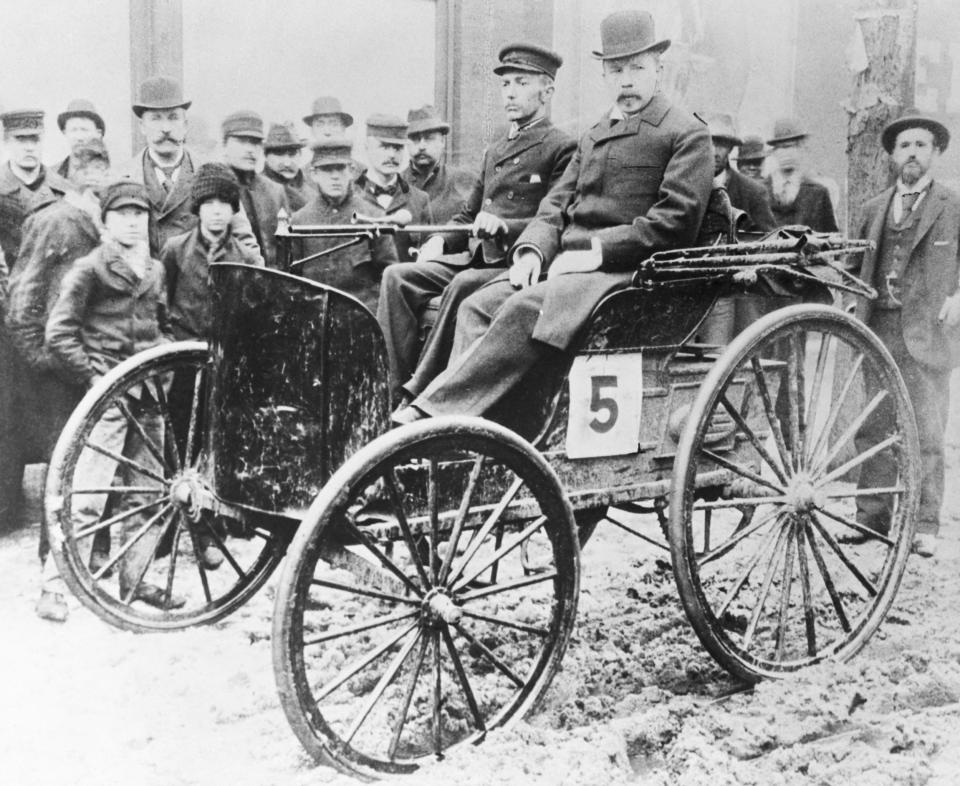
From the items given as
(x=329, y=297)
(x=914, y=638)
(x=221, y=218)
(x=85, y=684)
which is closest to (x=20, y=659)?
(x=85, y=684)

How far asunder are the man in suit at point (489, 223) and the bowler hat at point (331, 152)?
0.74 m

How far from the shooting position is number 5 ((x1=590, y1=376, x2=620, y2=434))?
2.65 m

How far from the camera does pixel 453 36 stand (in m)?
3.77

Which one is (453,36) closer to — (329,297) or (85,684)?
(329,297)

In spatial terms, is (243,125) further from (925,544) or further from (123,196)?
(925,544)

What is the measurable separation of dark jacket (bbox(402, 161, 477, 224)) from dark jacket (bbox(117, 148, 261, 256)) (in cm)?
106

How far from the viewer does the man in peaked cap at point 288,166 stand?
4301mm

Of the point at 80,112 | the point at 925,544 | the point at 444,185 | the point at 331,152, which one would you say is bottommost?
the point at 925,544

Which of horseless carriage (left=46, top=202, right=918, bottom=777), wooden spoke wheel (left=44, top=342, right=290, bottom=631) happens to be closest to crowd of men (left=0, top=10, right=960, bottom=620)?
wooden spoke wheel (left=44, top=342, right=290, bottom=631)

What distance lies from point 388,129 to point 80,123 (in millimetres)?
1270

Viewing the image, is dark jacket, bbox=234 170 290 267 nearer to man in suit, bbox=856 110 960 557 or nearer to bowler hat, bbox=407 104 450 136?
bowler hat, bbox=407 104 450 136

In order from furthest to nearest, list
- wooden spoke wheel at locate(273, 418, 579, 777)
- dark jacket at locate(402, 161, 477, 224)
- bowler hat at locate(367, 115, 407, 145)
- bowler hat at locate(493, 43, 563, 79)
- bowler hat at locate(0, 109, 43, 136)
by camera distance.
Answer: dark jacket at locate(402, 161, 477, 224) < bowler hat at locate(367, 115, 407, 145) < bowler hat at locate(0, 109, 43, 136) < bowler hat at locate(493, 43, 563, 79) < wooden spoke wheel at locate(273, 418, 579, 777)

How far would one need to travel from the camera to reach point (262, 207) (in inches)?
164

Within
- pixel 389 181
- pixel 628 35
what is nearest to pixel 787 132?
pixel 628 35
